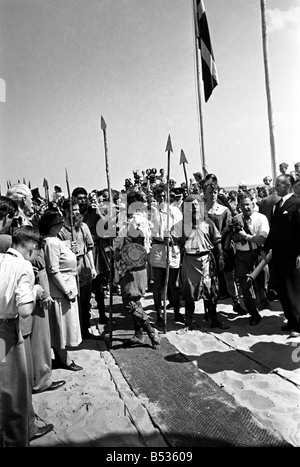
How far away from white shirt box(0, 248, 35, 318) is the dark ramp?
4.95ft

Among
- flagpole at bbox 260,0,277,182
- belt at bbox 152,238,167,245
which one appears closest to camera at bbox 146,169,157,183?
flagpole at bbox 260,0,277,182

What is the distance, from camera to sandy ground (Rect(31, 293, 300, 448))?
2691mm

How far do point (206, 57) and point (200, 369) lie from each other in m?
9.52

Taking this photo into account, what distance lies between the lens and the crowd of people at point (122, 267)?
2314 mm

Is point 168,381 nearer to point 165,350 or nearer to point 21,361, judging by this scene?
point 165,350

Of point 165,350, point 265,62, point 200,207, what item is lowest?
point 165,350

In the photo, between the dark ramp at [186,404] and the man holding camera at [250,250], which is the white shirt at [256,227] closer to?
the man holding camera at [250,250]

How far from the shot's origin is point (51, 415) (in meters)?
2.99

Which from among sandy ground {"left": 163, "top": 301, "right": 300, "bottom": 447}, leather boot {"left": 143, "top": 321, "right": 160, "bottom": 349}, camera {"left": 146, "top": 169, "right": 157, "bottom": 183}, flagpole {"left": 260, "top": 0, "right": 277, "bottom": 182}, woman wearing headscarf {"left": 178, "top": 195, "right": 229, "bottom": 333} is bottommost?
sandy ground {"left": 163, "top": 301, "right": 300, "bottom": 447}

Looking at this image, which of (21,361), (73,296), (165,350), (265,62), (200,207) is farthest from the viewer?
(265,62)

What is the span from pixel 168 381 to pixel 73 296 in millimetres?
1352

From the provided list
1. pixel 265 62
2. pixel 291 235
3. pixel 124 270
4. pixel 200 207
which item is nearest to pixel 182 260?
pixel 200 207

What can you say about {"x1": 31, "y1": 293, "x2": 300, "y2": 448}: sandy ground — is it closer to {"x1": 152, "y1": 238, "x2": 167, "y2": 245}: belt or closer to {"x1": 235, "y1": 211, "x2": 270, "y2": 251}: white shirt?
{"x1": 235, "y1": 211, "x2": 270, "y2": 251}: white shirt

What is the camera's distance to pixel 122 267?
14.3 feet
